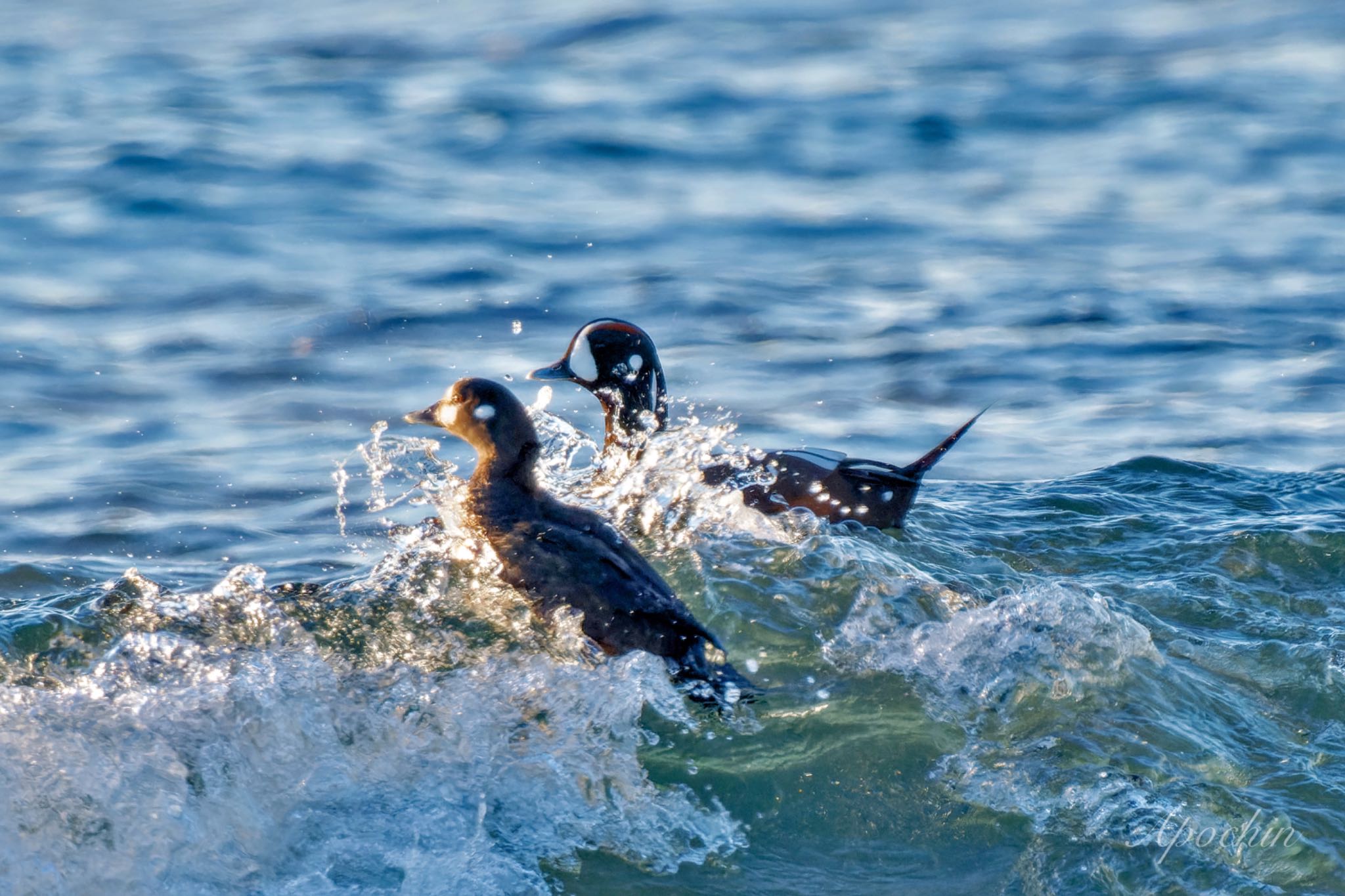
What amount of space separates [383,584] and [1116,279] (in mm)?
5594

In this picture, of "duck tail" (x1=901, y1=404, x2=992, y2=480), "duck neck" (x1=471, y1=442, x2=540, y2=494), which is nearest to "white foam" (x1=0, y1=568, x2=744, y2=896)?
"duck neck" (x1=471, y1=442, x2=540, y2=494)

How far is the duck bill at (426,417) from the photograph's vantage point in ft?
19.9

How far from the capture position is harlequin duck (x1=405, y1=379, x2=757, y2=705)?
17.2 ft

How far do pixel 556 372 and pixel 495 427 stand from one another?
1170mm

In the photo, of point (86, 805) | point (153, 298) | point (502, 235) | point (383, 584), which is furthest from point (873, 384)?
point (86, 805)

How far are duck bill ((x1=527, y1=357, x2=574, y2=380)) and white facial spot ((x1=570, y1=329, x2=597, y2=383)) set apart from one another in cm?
2

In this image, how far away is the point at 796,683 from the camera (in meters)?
5.18

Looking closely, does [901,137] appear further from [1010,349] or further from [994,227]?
[1010,349]

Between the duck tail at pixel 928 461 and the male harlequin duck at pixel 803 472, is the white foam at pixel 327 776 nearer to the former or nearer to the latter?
the male harlequin duck at pixel 803 472

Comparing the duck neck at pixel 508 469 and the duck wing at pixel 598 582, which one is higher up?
the duck neck at pixel 508 469

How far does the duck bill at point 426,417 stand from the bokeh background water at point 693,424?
50 centimetres

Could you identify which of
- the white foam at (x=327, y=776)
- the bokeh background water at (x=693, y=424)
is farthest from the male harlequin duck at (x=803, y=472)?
the white foam at (x=327, y=776)

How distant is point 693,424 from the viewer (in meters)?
7.04

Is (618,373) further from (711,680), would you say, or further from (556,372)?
(711,680)
